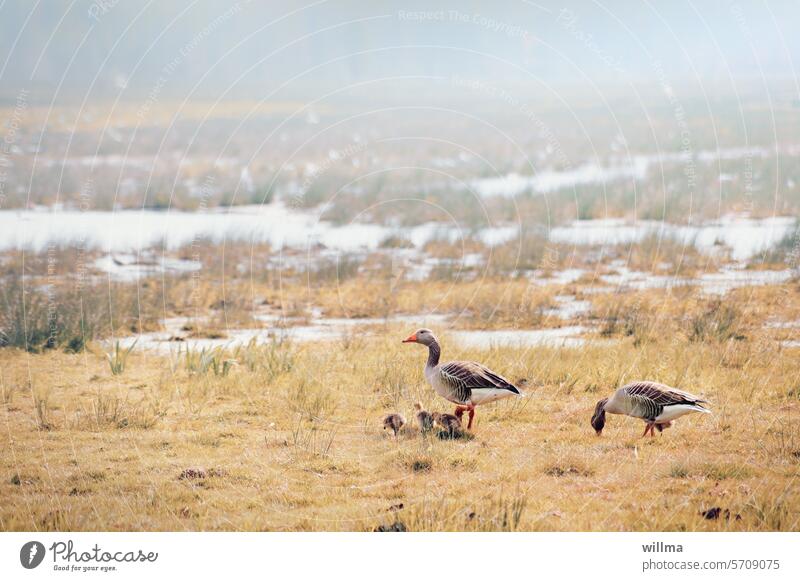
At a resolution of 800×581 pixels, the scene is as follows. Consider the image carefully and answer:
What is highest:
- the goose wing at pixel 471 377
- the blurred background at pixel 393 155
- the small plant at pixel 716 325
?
the blurred background at pixel 393 155

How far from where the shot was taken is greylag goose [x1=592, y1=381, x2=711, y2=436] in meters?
8.70

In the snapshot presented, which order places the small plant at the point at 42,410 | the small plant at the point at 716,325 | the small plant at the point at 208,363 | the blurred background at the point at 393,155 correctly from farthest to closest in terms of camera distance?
the blurred background at the point at 393,155
the small plant at the point at 716,325
the small plant at the point at 208,363
the small plant at the point at 42,410

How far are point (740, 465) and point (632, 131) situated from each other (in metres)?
23.3

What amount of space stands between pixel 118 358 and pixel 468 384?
15.0ft

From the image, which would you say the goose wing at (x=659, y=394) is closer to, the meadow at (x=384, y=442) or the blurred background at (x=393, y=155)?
the meadow at (x=384, y=442)

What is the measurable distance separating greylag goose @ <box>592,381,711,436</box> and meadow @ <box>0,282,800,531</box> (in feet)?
0.89

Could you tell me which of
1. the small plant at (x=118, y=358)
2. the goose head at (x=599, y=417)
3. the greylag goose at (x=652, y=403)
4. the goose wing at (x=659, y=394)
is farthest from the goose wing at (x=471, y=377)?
the small plant at (x=118, y=358)

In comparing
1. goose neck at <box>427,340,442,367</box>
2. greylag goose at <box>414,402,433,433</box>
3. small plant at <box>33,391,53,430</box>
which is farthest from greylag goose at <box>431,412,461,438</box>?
small plant at <box>33,391,53,430</box>

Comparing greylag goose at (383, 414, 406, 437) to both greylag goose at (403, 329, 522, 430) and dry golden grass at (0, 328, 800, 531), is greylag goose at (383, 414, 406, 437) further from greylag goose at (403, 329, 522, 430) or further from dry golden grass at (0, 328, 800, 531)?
greylag goose at (403, 329, 522, 430)

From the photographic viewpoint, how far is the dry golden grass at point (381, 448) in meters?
7.98

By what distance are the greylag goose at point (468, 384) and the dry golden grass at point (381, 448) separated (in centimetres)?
37

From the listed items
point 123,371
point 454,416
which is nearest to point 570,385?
point 454,416

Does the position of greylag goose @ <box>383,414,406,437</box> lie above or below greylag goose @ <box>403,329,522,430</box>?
below

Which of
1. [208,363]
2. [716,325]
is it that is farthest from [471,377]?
[716,325]
